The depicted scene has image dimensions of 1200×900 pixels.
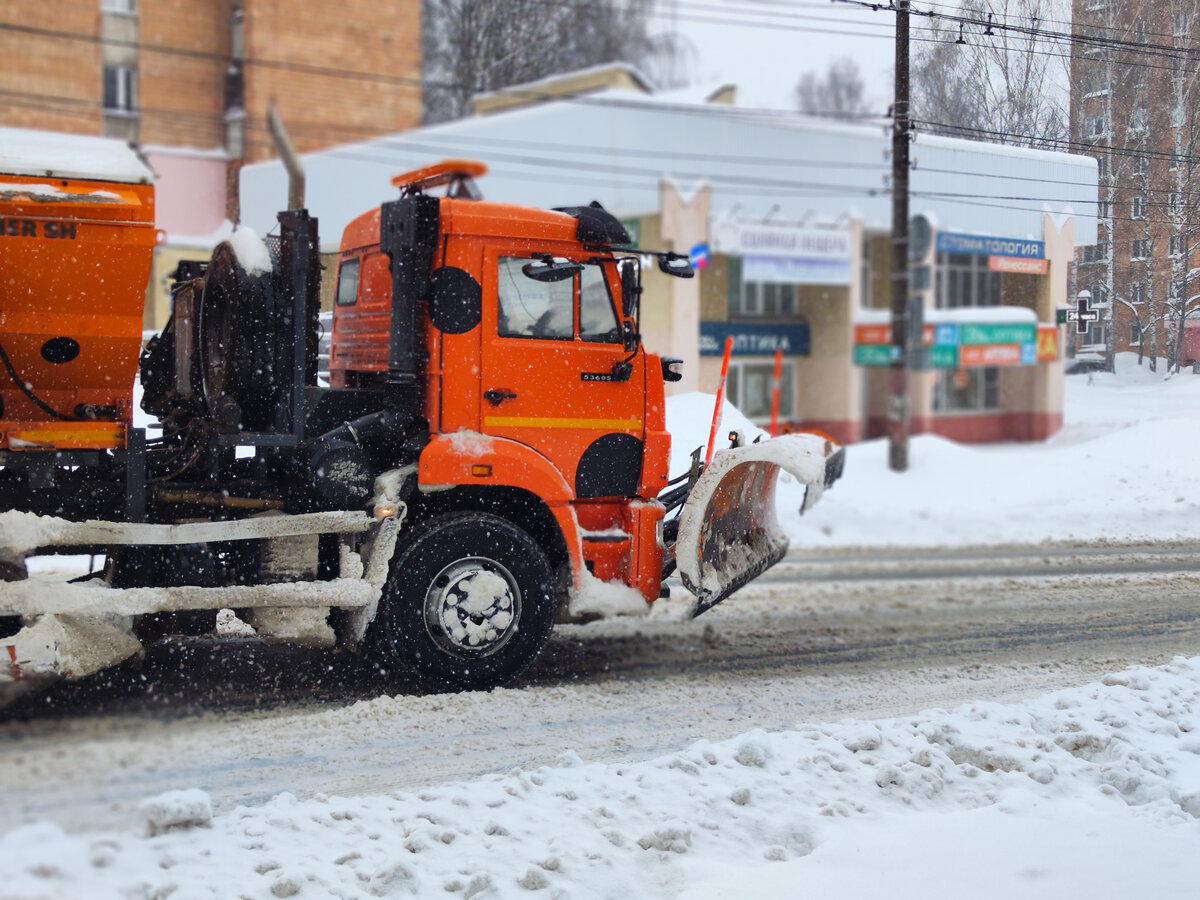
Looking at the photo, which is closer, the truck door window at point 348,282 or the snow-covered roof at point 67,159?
the snow-covered roof at point 67,159

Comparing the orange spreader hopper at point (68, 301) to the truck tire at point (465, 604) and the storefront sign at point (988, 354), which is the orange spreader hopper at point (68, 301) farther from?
the storefront sign at point (988, 354)

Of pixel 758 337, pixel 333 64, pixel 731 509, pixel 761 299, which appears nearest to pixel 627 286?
pixel 731 509

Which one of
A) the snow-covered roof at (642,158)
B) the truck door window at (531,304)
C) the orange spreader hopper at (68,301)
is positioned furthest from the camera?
the snow-covered roof at (642,158)

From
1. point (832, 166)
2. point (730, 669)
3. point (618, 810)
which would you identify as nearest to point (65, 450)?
point (618, 810)

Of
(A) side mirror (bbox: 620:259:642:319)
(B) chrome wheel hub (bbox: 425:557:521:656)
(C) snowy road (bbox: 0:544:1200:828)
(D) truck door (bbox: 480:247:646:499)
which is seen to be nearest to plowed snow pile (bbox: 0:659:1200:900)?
(C) snowy road (bbox: 0:544:1200:828)

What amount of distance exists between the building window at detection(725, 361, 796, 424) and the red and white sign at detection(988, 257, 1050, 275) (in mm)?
16192

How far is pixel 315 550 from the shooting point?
6.28 m

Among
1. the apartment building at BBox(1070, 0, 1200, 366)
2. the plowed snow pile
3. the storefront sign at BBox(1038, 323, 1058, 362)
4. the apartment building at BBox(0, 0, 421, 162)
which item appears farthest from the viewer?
the apartment building at BBox(0, 0, 421, 162)

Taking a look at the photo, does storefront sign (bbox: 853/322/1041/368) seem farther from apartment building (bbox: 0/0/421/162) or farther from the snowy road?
the snowy road

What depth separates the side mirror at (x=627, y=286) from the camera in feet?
22.9

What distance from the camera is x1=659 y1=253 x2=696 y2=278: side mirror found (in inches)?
270

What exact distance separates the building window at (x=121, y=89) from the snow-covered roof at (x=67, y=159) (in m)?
25.1

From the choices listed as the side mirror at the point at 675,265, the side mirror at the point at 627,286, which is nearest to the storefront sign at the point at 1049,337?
the side mirror at the point at 675,265

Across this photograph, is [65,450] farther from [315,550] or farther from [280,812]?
[280,812]
